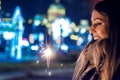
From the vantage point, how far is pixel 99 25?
173 cm

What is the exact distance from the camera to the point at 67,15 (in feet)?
126

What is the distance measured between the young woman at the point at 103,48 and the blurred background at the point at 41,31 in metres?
16.5

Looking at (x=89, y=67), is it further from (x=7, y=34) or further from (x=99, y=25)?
(x=7, y=34)

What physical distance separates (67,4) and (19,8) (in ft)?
14.1

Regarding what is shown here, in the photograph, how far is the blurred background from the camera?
25.2 metres

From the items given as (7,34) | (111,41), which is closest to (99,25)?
(111,41)

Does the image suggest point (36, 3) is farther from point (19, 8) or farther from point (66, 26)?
point (66, 26)

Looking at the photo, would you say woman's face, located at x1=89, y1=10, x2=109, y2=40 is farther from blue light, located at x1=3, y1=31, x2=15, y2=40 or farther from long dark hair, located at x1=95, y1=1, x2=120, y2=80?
blue light, located at x1=3, y1=31, x2=15, y2=40

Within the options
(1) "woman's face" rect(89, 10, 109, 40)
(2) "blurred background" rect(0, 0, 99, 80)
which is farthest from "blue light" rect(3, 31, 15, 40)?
(1) "woman's face" rect(89, 10, 109, 40)

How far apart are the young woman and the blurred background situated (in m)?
16.5

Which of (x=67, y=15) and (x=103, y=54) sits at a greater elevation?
(x=103, y=54)

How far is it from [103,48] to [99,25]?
0.10 metres

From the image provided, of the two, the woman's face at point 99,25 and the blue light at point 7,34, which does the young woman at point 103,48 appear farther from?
the blue light at point 7,34

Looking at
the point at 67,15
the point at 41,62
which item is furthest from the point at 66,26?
the point at 41,62
